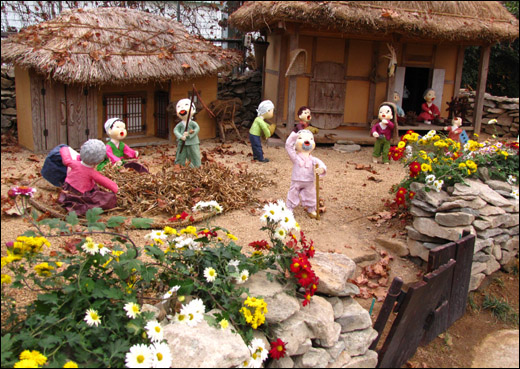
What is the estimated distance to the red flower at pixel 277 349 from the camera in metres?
3.38

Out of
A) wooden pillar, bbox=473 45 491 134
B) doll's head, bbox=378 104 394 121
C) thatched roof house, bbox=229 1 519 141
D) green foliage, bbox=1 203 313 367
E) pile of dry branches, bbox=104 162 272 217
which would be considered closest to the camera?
green foliage, bbox=1 203 313 367

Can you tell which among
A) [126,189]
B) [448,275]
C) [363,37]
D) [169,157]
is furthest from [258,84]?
Answer: [448,275]

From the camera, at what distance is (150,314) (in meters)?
3.28

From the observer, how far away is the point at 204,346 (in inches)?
124

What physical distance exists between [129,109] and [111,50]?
4.60ft

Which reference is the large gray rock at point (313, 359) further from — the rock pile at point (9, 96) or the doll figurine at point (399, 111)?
the rock pile at point (9, 96)

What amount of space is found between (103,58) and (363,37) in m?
5.06

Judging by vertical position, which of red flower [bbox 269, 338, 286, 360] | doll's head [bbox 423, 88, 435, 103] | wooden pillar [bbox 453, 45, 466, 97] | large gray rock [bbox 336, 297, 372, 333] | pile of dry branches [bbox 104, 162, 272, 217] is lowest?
large gray rock [bbox 336, 297, 372, 333]

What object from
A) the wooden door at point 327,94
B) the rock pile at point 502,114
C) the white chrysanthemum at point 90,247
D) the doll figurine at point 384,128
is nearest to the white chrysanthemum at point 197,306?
the white chrysanthemum at point 90,247

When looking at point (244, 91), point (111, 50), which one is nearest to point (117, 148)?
point (111, 50)

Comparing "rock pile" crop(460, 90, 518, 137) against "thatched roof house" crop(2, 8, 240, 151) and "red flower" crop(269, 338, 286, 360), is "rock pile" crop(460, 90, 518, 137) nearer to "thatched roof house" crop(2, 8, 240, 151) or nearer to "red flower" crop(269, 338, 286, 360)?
"thatched roof house" crop(2, 8, 240, 151)

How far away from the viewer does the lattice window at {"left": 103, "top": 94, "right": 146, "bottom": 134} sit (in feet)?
31.5

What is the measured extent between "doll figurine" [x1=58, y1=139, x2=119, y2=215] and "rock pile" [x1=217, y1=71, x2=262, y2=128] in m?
6.42

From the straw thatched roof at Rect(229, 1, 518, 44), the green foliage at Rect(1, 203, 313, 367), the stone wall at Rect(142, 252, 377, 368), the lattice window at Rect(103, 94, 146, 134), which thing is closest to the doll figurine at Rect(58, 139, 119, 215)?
the green foliage at Rect(1, 203, 313, 367)
